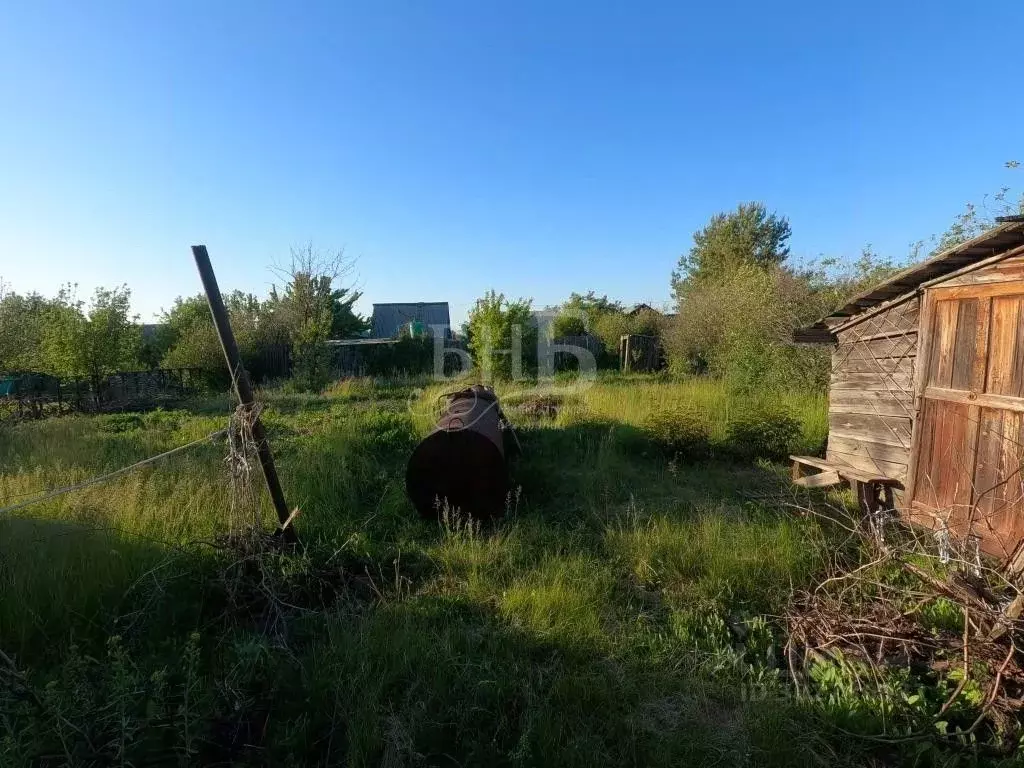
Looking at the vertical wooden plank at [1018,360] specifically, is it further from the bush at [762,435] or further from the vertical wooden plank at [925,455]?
the bush at [762,435]

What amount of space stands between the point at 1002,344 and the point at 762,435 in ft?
13.7

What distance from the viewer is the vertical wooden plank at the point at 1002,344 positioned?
4121mm

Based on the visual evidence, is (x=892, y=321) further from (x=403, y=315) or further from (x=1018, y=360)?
(x=403, y=315)

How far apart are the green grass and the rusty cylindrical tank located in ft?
0.82

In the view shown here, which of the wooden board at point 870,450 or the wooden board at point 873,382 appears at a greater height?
the wooden board at point 873,382

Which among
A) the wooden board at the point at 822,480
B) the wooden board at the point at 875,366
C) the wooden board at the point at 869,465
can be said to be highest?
the wooden board at the point at 875,366

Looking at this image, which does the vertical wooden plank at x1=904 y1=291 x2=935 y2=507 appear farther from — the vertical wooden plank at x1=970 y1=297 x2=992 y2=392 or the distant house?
the distant house

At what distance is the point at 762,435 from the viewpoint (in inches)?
323

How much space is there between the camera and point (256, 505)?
3.66 m

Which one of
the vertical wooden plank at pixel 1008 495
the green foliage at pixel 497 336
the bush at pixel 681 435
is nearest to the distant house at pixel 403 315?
the green foliage at pixel 497 336

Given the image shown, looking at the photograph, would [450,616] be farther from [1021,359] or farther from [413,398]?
[413,398]

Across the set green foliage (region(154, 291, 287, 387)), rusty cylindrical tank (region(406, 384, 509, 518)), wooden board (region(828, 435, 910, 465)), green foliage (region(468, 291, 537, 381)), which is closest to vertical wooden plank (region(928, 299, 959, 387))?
wooden board (region(828, 435, 910, 465))

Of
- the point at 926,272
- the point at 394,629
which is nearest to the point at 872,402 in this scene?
the point at 926,272

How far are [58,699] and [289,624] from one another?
1.35m
